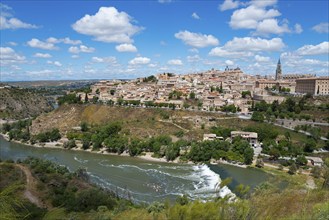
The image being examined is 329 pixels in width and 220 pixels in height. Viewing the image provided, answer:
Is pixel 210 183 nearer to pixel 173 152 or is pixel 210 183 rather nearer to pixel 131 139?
pixel 173 152

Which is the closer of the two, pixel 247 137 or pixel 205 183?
pixel 205 183

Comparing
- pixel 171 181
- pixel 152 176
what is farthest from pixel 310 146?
pixel 152 176

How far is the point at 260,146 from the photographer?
102 feet

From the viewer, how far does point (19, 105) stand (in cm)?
6550

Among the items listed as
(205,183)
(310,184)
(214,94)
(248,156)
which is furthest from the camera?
(214,94)

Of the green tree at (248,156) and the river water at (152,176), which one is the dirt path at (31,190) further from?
the green tree at (248,156)

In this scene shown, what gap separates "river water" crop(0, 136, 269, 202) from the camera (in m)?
19.9

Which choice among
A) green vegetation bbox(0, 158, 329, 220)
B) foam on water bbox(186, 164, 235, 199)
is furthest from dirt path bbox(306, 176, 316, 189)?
foam on water bbox(186, 164, 235, 199)

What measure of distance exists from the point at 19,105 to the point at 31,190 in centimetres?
5299

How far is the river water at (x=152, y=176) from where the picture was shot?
19891 millimetres

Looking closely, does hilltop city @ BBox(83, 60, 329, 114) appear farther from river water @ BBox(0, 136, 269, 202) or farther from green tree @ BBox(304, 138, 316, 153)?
river water @ BBox(0, 136, 269, 202)

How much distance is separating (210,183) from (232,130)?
43.0 ft

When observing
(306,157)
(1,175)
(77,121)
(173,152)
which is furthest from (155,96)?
(1,175)

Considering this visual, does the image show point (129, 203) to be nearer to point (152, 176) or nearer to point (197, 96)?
point (152, 176)
